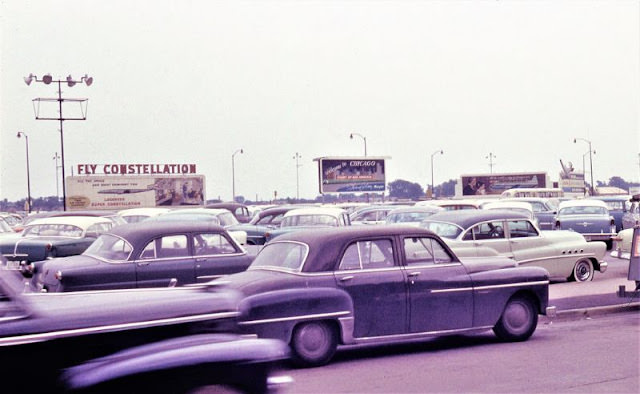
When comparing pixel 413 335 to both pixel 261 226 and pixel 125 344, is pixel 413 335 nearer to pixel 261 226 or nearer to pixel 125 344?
pixel 125 344

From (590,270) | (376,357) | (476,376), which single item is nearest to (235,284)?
(376,357)

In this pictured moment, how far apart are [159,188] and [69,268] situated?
→ 169 ft

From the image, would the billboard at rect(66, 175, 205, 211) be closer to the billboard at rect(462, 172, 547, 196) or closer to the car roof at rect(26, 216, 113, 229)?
the billboard at rect(462, 172, 547, 196)

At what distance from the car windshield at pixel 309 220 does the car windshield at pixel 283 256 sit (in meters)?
11.7

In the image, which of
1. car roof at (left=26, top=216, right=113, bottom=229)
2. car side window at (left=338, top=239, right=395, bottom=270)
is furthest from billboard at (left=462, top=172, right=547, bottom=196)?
car side window at (left=338, top=239, right=395, bottom=270)

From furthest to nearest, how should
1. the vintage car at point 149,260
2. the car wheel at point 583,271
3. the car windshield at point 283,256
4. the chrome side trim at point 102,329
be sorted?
the car wheel at point 583,271 < the vintage car at point 149,260 < the car windshield at point 283,256 < the chrome side trim at point 102,329

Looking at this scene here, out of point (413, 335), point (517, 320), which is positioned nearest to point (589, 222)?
point (517, 320)

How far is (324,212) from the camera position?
21.8 meters

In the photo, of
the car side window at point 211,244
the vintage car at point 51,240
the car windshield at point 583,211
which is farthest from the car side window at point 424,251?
the car windshield at point 583,211

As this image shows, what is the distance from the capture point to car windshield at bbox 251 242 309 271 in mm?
9141

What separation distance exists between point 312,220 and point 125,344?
57.0ft

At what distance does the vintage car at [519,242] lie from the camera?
15.2 m

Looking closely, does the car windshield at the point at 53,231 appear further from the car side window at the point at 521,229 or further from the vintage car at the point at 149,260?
the car side window at the point at 521,229

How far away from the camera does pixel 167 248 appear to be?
12.6 m
